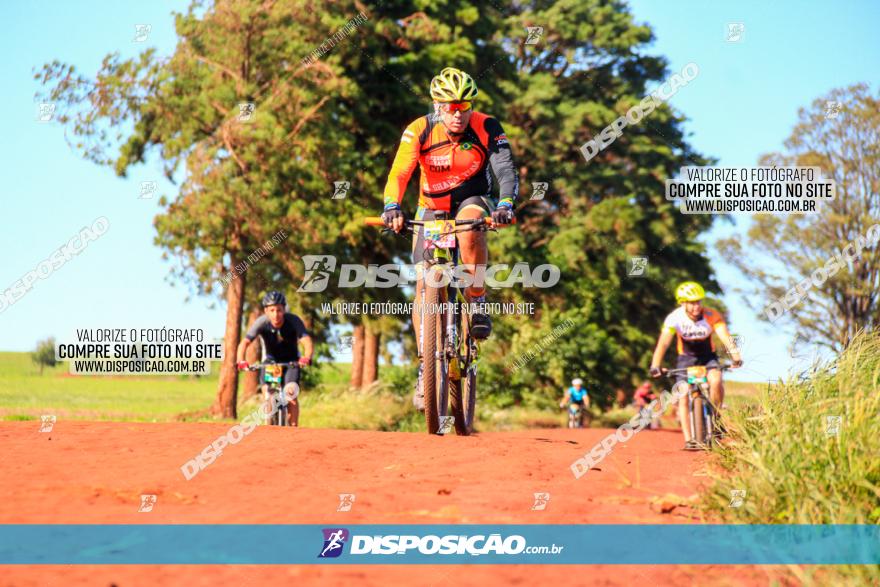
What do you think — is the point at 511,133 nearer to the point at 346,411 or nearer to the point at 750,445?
the point at 346,411

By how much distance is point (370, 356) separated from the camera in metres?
28.0

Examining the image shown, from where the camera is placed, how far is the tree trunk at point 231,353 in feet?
73.5

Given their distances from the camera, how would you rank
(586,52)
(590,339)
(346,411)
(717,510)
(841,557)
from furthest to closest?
(586,52) < (590,339) < (346,411) < (717,510) < (841,557)

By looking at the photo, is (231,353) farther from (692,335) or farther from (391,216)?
(391,216)

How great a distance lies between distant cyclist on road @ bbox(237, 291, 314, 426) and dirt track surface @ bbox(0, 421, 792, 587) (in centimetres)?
313

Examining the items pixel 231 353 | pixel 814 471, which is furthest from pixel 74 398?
pixel 814 471

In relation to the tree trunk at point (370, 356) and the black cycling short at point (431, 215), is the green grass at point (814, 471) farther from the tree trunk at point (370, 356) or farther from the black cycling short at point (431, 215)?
the tree trunk at point (370, 356)

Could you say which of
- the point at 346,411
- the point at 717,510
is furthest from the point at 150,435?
the point at 346,411

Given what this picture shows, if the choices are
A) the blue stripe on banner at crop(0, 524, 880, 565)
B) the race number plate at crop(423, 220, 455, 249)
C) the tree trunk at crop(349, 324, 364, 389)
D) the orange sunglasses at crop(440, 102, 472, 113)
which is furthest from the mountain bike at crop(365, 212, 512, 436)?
the tree trunk at crop(349, 324, 364, 389)

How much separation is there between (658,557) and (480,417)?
20863 mm

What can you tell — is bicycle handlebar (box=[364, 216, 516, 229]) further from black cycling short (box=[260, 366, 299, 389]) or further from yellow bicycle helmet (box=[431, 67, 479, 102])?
black cycling short (box=[260, 366, 299, 389])

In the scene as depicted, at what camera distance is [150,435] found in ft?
29.4

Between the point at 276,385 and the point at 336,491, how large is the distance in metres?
6.43

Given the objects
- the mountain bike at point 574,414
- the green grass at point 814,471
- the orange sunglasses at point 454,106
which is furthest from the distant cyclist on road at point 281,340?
the mountain bike at point 574,414
